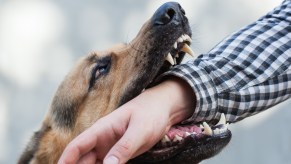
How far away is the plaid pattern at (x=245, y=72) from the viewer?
2.75 m

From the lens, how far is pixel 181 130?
9.07 feet

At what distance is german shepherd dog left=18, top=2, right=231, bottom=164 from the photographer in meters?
2.78

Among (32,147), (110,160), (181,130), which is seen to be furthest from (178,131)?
(32,147)

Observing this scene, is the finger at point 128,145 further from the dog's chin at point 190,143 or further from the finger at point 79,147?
the dog's chin at point 190,143

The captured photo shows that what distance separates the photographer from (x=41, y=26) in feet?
17.0

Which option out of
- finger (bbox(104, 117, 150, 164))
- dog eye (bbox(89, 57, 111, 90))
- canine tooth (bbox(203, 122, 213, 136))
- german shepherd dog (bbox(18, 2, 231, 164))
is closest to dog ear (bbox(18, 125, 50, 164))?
german shepherd dog (bbox(18, 2, 231, 164))

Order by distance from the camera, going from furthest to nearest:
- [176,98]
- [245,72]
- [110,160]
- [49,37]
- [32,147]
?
[49,37], [32,147], [245,72], [176,98], [110,160]

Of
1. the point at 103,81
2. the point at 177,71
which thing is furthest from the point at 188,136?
the point at 103,81

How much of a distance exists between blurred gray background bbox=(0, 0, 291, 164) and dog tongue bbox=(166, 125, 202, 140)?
2387mm

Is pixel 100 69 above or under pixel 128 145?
under

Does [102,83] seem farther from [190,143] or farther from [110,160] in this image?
[110,160]

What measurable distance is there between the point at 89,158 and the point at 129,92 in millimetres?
754

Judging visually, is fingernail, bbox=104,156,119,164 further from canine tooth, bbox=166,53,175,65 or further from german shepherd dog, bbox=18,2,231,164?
canine tooth, bbox=166,53,175,65

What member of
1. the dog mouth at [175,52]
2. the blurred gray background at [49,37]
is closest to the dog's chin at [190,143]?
the dog mouth at [175,52]
